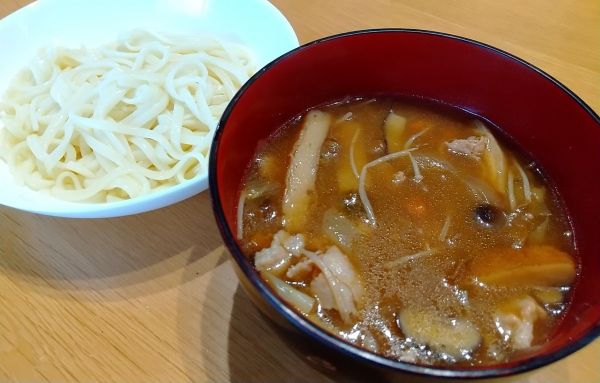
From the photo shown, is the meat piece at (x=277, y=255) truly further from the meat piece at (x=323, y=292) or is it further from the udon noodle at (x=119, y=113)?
the udon noodle at (x=119, y=113)

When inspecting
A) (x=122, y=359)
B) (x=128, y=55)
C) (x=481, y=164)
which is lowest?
(x=122, y=359)

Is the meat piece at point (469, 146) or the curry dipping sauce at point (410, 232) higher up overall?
the meat piece at point (469, 146)

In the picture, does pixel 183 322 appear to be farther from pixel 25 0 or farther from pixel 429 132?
pixel 25 0

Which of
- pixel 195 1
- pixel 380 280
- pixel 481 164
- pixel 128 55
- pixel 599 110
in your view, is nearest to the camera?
pixel 380 280

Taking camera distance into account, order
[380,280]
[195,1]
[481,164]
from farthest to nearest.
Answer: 1. [195,1]
2. [481,164]
3. [380,280]

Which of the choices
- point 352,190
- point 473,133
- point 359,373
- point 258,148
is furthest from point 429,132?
point 359,373

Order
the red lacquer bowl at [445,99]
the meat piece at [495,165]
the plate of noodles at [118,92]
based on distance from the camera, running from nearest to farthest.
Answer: the red lacquer bowl at [445,99] < the meat piece at [495,165] < the plate of noodles at [118,92]

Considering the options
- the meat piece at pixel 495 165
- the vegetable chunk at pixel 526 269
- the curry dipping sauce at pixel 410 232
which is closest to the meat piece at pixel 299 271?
the curry dipping sauce at pixel 410 232

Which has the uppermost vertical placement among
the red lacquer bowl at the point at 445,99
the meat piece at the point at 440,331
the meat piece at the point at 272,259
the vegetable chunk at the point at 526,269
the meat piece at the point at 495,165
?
the red lacquer bowl at the point at 445,99
